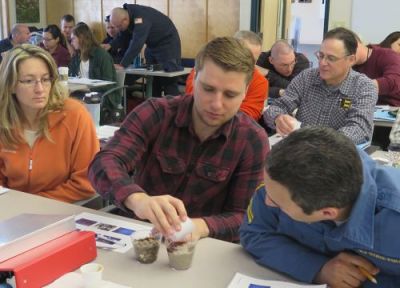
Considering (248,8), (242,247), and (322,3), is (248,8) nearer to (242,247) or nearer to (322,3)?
(322,3)

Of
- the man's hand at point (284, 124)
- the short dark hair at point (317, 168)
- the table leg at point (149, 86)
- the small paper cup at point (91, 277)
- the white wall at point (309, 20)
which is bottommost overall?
the table leg at point (149, 86)

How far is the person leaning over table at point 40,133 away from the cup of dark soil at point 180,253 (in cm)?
91

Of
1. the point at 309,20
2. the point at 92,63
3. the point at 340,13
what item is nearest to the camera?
the point at 92,63

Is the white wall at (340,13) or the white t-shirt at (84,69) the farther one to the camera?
the white wall at (340,13)

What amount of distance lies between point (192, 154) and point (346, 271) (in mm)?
785

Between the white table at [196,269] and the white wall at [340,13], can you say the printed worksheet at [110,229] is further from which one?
the white wall at [340,13]

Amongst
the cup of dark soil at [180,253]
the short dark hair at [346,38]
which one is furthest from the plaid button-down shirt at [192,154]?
the short dark hair at [346,38]

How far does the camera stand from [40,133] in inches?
90.7

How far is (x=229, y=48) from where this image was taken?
1.77m

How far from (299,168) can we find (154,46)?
6503 mm

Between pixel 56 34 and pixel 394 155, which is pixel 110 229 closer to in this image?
pixel 394 155

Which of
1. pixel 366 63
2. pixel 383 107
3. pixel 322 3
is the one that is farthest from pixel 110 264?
pixel 322 3

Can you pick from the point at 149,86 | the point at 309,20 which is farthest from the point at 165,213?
the point at 309,20

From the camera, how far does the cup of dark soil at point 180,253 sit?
1.46 meters
